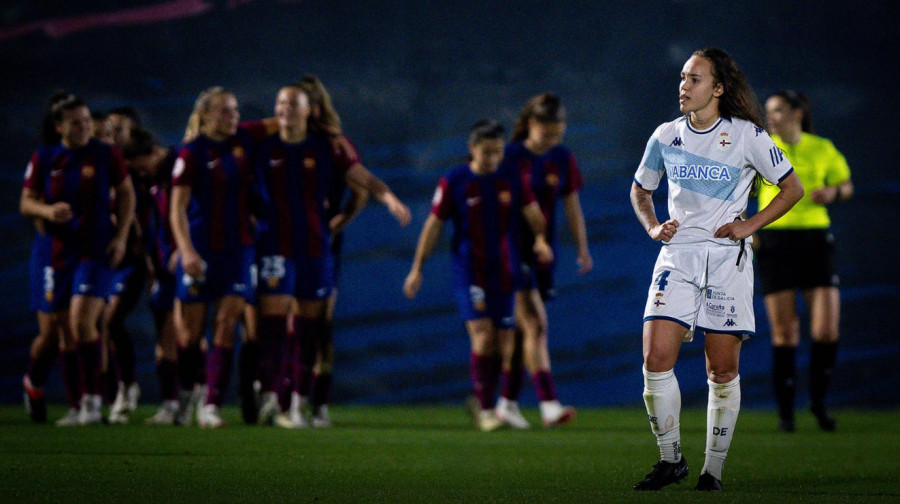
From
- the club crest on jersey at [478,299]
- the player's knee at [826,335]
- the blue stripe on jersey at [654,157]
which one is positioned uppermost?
the blue stripe on jersey at [654,157]

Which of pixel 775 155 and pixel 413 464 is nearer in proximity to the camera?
pixel 775 155

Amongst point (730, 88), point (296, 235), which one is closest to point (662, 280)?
point (730, 88)

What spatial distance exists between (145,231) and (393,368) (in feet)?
9.10

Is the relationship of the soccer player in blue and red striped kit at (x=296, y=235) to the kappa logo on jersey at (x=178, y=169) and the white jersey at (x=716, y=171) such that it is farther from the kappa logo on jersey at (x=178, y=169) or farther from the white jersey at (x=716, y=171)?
the white jersey at (x=716, y=171)

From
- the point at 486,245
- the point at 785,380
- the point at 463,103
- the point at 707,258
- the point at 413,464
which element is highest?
the point at 463,103

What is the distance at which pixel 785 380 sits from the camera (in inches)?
293

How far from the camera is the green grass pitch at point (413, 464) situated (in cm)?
392

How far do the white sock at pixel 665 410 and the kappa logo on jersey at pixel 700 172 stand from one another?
68 cm

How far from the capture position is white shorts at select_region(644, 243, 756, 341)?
4.14 m

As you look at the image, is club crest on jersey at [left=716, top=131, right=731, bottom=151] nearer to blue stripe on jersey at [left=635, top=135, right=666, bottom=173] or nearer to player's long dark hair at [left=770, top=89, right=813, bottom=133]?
blue stripe on jersey at [left=635, top=135, right=666, bottom=173]

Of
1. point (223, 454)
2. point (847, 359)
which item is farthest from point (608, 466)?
point (847, 359)

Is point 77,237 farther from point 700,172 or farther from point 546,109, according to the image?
point 700,172

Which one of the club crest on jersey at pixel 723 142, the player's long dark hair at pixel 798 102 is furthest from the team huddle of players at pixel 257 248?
the club crest on jersey at pixel 723 142

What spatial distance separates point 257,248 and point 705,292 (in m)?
3.75
